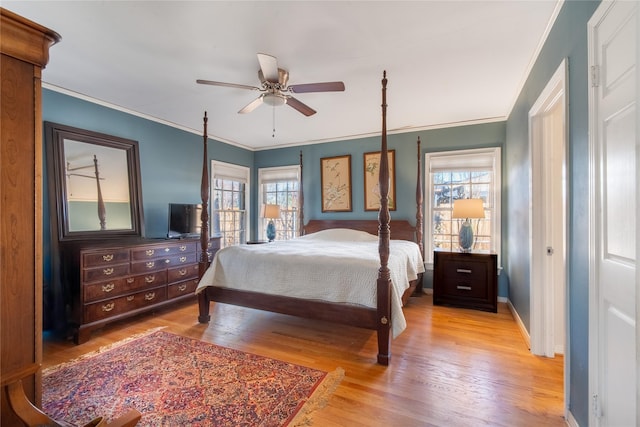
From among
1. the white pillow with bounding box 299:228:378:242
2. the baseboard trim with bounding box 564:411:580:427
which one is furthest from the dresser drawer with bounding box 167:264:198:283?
the baseboard trim with bounding box 564:411:580:427

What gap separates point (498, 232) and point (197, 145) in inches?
191

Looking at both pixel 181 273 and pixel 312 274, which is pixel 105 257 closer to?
pixel 181 273

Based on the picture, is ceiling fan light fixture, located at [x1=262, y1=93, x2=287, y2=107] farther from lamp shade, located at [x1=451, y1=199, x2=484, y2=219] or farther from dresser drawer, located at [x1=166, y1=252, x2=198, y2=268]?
lamp shade, located at [x1=451, y1=199, x2=484, y2=219]

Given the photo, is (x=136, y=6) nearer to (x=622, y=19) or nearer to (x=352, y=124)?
(x=622, y=19)

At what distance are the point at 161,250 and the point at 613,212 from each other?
12.8ft

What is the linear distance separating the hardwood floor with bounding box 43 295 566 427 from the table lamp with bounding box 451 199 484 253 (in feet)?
2.85

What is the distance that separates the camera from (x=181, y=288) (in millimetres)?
3662

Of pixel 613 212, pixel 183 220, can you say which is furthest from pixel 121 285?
pixel 613 212

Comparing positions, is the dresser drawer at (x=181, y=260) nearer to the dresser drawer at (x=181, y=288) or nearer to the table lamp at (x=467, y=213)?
the dresser drawer at (x=181, y=288)

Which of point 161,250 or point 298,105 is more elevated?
point 298,105

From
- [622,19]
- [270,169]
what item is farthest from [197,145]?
[622,19]

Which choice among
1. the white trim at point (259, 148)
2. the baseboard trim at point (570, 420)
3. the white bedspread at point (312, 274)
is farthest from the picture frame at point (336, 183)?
the baseboard trim at point (570, 420)

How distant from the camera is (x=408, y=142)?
4.55 metres

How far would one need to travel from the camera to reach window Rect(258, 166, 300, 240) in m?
5.58
